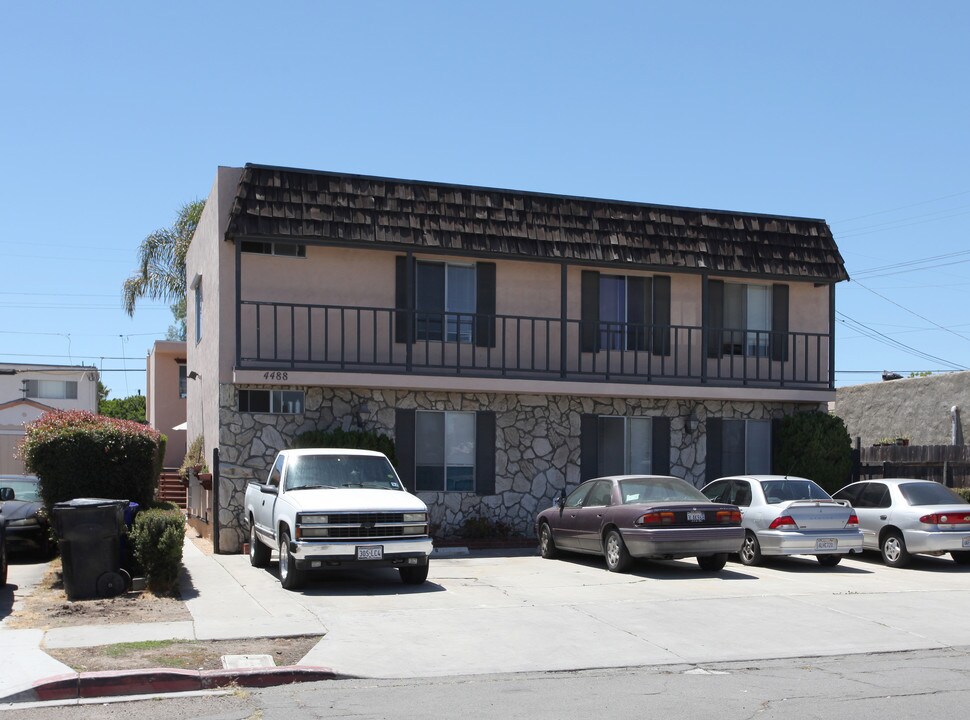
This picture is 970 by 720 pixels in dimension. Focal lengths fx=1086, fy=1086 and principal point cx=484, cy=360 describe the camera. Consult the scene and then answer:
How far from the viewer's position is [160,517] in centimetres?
1340

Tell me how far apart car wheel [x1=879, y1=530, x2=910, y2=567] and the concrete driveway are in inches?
10.1

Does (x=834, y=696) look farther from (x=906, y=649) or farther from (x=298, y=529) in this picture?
(x=298, y=529)

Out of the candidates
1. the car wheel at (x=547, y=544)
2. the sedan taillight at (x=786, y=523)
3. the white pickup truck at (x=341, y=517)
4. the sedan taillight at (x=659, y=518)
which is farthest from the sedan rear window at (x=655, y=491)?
the white pickup truck at (x=341, y=517)

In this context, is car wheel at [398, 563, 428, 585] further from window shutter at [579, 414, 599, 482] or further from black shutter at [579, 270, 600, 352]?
black shutter at [579, 270, 600, 352]

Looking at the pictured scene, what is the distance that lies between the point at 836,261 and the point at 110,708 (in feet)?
61.1

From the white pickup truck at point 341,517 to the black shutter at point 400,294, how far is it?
4914mm

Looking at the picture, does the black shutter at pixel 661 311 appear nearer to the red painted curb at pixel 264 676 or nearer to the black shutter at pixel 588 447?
the black shutter at pixel 588 447

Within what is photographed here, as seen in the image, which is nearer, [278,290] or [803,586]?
[803,586]

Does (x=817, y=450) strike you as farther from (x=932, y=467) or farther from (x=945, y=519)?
(x=945, y=519)

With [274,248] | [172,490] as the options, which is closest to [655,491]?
[274,248]

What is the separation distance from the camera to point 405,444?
1969cm

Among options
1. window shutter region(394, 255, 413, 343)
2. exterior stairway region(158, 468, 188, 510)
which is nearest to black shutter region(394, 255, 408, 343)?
window shutter region(394, 255, 413, 343)

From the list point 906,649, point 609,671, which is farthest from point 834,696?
point 906,649

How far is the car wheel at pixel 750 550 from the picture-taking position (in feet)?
55.2
